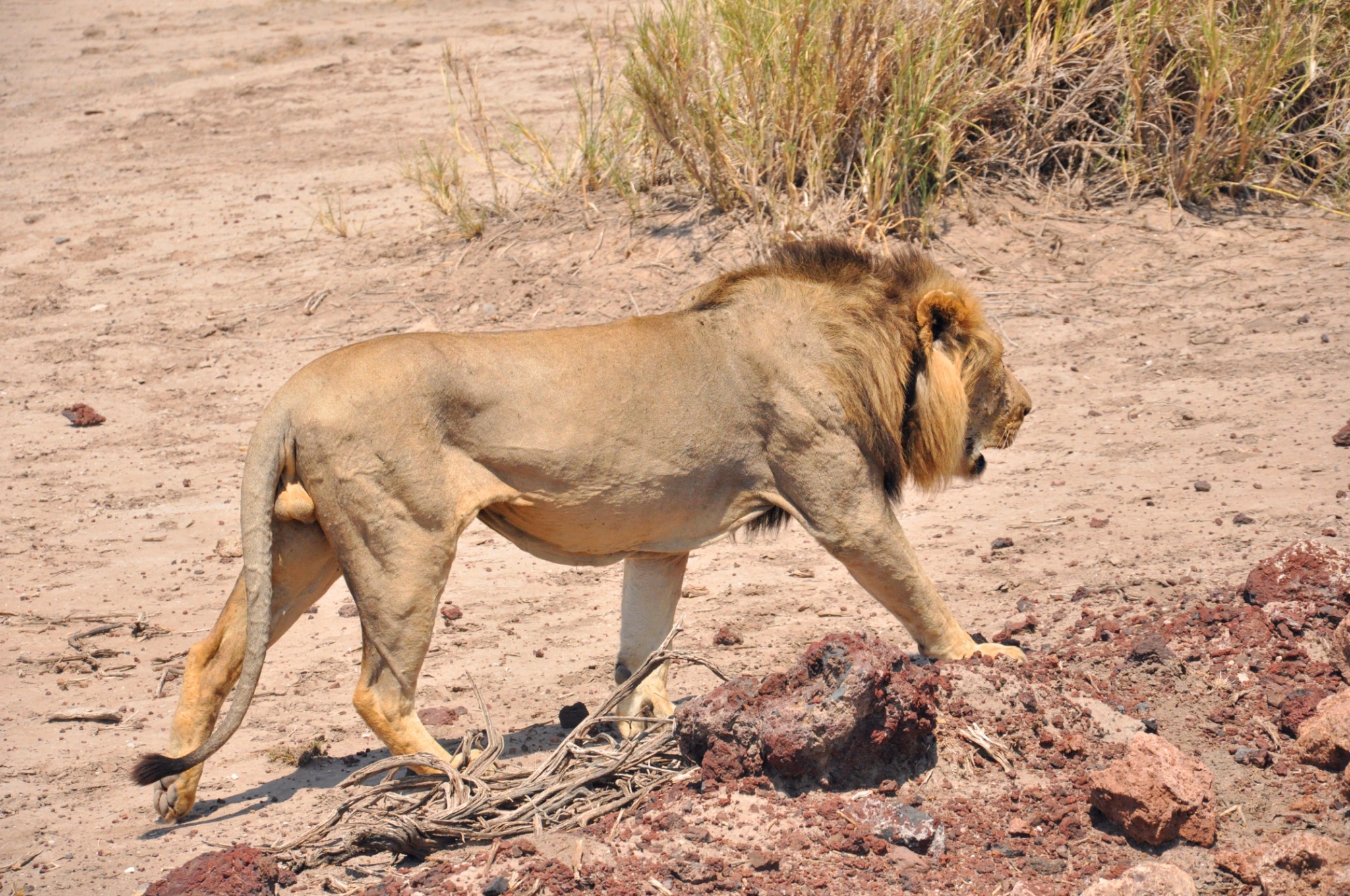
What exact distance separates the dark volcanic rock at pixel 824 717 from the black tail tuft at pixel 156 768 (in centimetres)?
142

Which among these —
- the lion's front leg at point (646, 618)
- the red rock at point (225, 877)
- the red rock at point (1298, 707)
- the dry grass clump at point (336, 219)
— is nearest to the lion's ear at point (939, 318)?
the lion's front leg at point (646, 618)

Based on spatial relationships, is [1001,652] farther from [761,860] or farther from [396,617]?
[396,617]

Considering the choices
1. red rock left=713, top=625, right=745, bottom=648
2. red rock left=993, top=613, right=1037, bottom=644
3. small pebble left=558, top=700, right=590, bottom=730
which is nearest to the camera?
small pebble left=558, top=700, right=590, bottom=730

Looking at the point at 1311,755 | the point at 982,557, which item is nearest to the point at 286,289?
the point at 982,557

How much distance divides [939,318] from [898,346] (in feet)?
0.69

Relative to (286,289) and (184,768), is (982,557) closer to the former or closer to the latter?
(184,768)

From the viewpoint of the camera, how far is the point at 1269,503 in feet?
18.6

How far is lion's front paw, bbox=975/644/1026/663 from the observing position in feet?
14.4

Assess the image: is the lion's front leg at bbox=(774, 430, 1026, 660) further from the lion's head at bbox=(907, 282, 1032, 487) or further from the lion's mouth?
the lion's mouth

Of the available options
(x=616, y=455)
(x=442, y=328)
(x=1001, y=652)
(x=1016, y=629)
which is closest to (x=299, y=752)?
(x=616, y=455)

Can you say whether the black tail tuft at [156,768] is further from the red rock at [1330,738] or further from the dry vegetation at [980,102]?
the dry vegetation at [980,102]

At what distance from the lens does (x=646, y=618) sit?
471cm

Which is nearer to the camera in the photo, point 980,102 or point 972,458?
point 972,458

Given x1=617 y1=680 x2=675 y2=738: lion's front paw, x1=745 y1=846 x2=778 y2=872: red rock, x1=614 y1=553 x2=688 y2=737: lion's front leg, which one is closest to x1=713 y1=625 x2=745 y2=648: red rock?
x1=614 y1=553 x2=688 y2=737: lion's front leg
